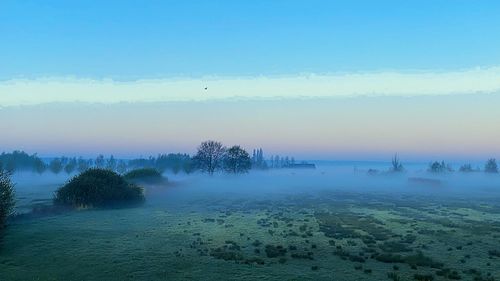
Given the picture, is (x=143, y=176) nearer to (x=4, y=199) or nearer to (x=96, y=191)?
(x=96, y=191)

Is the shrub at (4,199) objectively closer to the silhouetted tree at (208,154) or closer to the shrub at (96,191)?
the shrub at (96,191)

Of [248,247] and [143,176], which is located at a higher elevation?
[143,176]

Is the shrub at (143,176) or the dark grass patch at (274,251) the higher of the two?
the shrub at (143,176)

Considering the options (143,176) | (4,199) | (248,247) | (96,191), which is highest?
(4,199)

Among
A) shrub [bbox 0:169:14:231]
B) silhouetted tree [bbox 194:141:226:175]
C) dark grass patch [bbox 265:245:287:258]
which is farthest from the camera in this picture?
silhouetted tree [bbox 194:141:226:175]

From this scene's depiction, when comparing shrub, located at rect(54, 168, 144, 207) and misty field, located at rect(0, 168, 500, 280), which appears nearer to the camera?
misty field, located at rect(0, 168, 500, 280)

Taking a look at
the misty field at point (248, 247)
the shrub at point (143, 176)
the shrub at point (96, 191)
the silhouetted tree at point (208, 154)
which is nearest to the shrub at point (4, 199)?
the misty field at point (248, 247)

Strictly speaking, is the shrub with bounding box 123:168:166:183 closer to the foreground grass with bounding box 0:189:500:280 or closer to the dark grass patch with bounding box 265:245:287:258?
the foreground grass with bounding box 0:189:500:280

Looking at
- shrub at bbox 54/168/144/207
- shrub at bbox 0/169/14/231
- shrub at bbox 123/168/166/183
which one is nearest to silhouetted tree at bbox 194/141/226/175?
shrub at bbox 123/168/166/183

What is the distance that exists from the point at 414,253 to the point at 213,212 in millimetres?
43827

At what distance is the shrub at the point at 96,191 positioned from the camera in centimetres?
8206

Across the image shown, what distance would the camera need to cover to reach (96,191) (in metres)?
84.1

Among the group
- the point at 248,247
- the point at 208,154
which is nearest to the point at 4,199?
the point at 248,247

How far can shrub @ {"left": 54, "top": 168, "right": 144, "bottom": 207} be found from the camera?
8206cm
